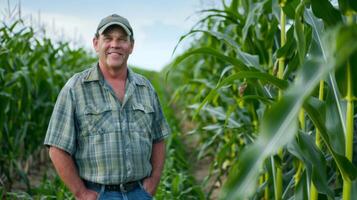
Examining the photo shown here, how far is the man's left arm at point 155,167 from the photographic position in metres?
2.50

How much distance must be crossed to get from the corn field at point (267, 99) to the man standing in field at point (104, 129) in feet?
0.85

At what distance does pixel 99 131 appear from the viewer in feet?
7.73

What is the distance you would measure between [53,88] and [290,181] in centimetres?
285

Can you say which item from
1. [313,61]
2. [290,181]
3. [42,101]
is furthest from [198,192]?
[313,61]

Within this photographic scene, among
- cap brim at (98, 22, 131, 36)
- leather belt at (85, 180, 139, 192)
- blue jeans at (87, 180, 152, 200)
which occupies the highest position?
cap brim at (98, 22, 131, 36)

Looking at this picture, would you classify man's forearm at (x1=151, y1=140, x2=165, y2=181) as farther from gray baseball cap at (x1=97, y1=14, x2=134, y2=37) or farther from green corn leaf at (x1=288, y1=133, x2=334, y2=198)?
green corn leaf at (x1=288, y1=133, x2=334, y2=198)

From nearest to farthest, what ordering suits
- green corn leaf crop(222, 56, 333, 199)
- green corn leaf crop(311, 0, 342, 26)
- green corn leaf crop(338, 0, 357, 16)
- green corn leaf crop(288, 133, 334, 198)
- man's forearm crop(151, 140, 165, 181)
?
green corn leaf crop(222, 56, 333, 199) < green corn leaf crop(338, 0, 357, 16) < green corn leaf crop(311, 0, 342, 26) < green corn leaf crop(288, 133, 334, 198) < man's forearm crop(151, 140, 165, 181)

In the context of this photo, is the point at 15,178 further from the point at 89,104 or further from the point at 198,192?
the point at 89,104

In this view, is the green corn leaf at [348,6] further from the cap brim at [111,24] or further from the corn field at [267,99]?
the cap brim at [111,24]

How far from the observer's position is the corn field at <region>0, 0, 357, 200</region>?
3.26ft

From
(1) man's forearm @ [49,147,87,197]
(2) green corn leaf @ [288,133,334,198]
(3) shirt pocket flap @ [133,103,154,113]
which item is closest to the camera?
(2) green corn leaf @ [288,133,334,198]

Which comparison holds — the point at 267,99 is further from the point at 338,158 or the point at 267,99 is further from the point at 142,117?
the point at 142,117

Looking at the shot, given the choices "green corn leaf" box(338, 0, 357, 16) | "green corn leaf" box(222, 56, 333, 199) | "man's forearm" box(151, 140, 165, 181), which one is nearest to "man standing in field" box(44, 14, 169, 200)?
"man's forearm" box(151, 140, 165, 181)

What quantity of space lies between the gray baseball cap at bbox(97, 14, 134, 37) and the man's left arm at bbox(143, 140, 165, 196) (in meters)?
0.58
